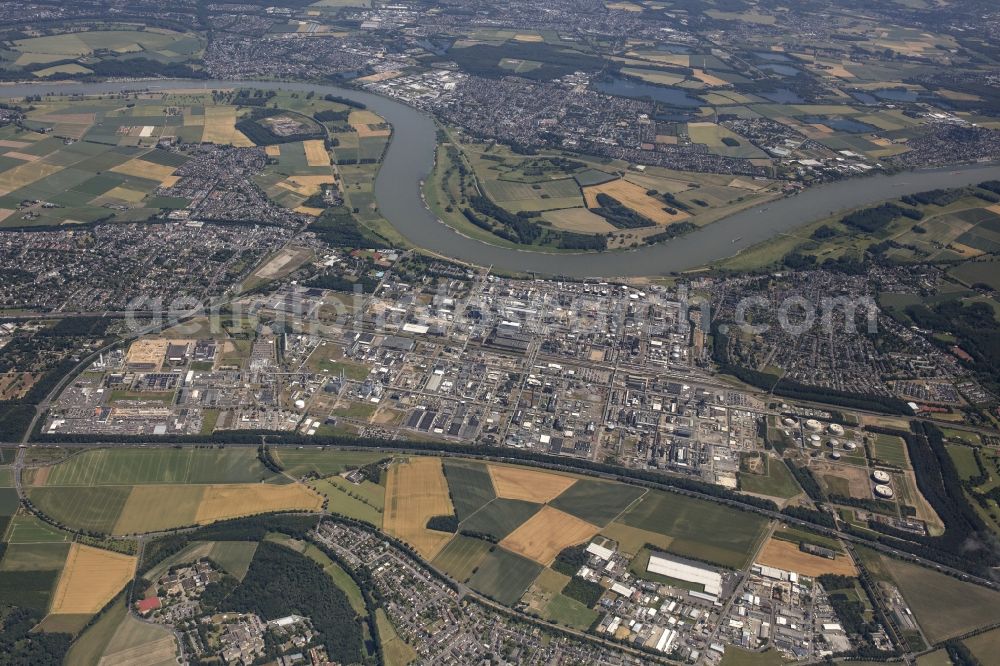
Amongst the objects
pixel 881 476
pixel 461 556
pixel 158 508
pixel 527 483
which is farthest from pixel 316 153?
pixel 881 476

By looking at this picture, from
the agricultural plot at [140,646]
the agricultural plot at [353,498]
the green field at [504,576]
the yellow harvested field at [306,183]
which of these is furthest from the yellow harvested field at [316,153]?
the agricultural plot at [140,646]

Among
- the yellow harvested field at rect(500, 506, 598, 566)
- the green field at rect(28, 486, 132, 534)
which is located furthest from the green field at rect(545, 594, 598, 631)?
the green field at rect(28, 486, 132, 534)

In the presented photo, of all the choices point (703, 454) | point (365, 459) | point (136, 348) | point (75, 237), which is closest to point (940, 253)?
point (703, 454)

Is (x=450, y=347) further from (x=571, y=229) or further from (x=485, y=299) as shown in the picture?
(x=571, y=229)

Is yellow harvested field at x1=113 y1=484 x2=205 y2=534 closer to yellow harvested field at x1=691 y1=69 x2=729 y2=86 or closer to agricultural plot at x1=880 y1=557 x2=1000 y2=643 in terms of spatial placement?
agricultural plot at x1=880 y1=557 x2=1000 y2=643

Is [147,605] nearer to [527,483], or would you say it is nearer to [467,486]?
[467,486]

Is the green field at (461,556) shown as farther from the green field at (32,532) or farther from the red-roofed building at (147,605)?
the green field at (32,532)
